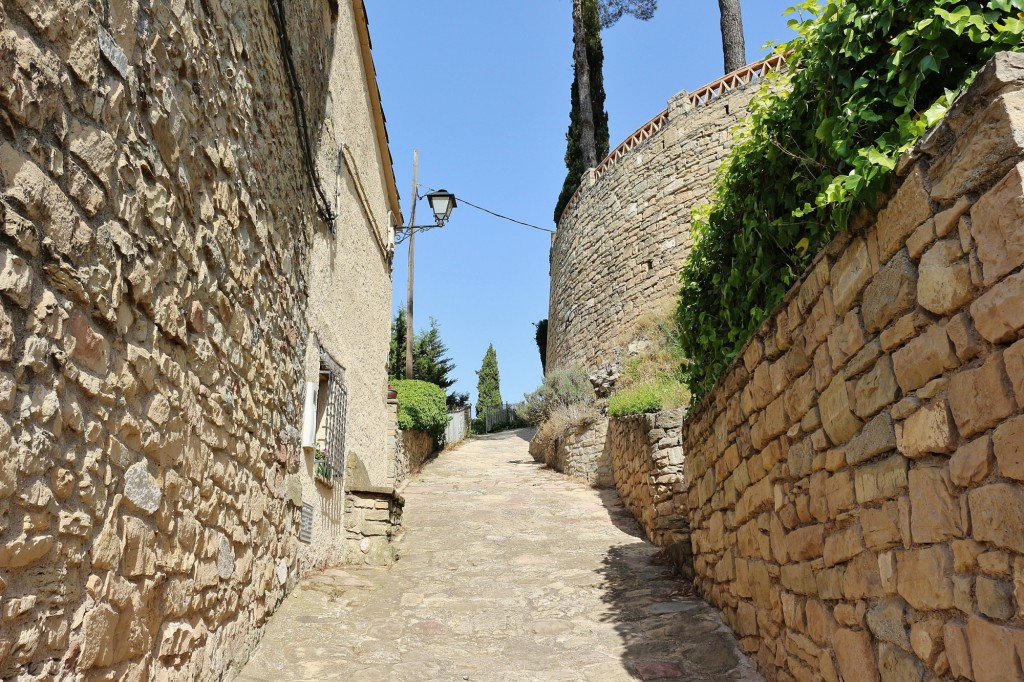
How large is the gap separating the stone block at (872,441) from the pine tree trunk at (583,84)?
17.8 meters

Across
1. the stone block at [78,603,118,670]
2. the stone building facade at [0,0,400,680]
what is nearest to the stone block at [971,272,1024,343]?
the stone building facade at [0,0,400,680]

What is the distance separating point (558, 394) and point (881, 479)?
494 inches

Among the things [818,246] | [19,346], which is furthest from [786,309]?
[19,346]

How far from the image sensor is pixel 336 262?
266 inches

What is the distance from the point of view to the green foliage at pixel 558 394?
14.4 metres

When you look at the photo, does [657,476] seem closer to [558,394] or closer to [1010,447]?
[1010,447]

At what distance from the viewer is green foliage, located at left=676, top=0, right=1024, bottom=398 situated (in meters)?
2.39

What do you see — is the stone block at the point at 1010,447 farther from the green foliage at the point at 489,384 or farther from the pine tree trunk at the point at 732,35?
the green foliage at the point at 489,384

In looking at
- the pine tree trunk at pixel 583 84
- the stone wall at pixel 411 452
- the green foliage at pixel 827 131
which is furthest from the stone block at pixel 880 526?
the pine tree trunk at pixel 583 84

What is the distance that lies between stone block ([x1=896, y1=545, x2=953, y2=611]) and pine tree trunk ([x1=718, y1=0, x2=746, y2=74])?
17.1 metres

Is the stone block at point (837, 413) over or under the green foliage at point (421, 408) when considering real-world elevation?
under

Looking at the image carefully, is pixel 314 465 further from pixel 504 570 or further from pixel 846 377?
pixel 846 377

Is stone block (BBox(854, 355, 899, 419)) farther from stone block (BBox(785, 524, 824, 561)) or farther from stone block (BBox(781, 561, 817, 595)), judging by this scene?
stone block (BBox(781, 561, 817, 595))

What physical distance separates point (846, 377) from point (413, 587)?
462 cm
